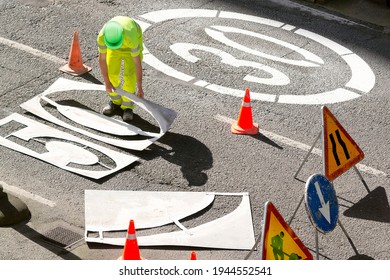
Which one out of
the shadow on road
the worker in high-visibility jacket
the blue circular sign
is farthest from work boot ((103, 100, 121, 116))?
the blue circular sign

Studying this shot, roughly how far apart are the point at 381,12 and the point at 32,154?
305 inches

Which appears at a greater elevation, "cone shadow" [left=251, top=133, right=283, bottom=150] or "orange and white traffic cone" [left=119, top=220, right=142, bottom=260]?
"orange and white traffic cone" [left=119, top=220, right=142, bottom=260]

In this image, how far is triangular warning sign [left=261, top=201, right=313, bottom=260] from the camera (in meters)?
9.04

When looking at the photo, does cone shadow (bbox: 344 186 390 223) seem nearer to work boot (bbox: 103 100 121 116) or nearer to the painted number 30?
the painted number 30

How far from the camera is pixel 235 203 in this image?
1148 centimetres

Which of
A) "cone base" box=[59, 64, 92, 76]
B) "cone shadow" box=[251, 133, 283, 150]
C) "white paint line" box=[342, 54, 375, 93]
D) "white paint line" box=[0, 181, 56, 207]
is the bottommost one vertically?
"white paint line" box=[0, 181, 56, 207]

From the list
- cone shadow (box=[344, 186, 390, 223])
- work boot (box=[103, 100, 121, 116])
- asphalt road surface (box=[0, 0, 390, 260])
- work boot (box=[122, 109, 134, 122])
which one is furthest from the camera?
work boot (box=[103, 100, 121, 116])

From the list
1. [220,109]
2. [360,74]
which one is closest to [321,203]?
[220,109]

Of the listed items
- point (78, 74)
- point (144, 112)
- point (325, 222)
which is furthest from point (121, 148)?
point (325, 222)

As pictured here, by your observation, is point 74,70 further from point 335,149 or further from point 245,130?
point 335,149

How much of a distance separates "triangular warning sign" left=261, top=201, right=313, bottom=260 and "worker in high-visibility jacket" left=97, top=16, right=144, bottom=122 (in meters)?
4.15

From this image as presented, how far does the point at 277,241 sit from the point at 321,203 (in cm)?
108

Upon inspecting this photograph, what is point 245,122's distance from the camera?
13.0 metres

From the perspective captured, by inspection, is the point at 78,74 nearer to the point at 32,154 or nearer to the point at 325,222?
the point at 32,154
